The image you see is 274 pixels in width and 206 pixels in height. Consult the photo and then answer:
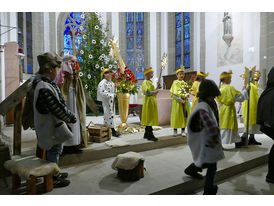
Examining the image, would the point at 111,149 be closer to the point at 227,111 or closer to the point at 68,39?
the point at 227,111

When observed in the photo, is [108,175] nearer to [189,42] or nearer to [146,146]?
[146,146]

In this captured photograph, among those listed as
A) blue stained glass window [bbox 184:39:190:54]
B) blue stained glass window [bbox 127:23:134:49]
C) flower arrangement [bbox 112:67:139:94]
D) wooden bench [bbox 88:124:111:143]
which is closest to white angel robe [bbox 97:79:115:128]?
wooden bench [bbox 88:124:111:143]

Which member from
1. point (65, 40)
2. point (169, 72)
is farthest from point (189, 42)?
point (65, 40)

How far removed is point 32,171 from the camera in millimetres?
2342

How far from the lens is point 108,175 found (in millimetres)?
3133

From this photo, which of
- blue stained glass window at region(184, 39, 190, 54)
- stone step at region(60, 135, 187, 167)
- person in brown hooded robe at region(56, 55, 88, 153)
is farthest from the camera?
blue stained glass window at region(184, 39, 190, 54)

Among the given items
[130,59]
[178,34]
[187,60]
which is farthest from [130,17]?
[187,60]

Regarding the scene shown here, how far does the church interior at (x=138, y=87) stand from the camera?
2.87 m

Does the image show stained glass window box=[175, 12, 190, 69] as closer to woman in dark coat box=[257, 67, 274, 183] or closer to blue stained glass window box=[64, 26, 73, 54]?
blue stained glass window box=[64, 26, 73, 54]

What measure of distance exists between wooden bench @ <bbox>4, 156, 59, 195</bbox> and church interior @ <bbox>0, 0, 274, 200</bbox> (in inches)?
0.5

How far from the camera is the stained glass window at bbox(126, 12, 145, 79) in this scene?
1545 cm

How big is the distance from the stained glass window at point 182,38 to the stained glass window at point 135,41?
9.12 ft

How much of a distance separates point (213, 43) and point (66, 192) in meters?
10.5

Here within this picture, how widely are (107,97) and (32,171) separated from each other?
2.96 m
